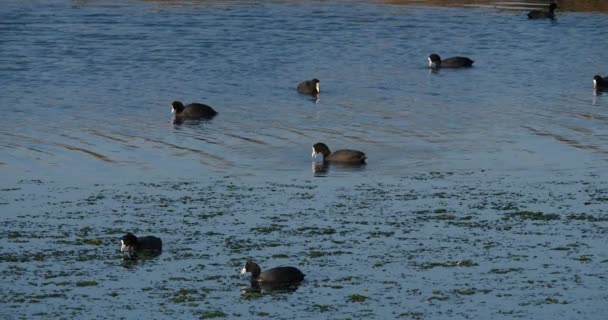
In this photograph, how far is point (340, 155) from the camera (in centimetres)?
2842

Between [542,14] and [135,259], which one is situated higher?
[542,14]

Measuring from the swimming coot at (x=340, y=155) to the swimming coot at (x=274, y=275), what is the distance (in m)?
8.70

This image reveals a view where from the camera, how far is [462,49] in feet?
162

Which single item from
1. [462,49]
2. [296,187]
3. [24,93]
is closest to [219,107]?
[24,93]

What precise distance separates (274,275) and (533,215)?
19.8 feet

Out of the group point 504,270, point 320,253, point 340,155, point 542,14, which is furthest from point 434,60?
point 504,270

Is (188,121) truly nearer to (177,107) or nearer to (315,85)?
(177,107)

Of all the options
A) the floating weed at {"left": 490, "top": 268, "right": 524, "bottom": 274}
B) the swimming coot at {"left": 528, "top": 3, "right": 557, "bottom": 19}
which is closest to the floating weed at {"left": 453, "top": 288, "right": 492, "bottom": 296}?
the floating weed at {"left": 490, "top": 268, "right": 524, "bottom": 274}

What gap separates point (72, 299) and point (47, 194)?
256 inches

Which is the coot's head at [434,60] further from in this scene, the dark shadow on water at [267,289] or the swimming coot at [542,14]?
the dark shadow on water at [267,289]

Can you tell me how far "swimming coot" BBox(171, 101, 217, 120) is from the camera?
3419cm

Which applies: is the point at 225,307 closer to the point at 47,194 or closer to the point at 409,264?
the point at 409,264

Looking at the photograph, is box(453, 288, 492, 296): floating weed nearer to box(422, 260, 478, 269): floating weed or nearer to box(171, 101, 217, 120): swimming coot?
box(422, 260, 478, 269): floating weed

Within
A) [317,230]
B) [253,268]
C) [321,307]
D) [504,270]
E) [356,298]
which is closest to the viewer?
[321,307]
